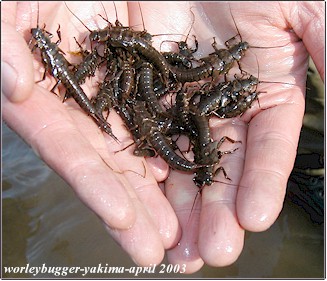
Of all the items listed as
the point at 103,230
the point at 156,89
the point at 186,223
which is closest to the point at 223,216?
the point at 186,223

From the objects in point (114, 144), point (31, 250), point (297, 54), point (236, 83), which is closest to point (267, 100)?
point (236, 83)

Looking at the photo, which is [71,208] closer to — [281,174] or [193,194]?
[193,194]

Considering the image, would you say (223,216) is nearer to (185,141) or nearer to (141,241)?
(141,241)

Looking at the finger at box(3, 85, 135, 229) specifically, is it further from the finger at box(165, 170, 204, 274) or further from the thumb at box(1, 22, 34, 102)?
the finger at box(165, 170, 204, 274)

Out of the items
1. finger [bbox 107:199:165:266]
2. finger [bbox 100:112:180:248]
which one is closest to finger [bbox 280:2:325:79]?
finger [bbox 100:112:180:248]

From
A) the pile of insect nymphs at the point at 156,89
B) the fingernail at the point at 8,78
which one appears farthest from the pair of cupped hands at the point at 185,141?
the pile of insect nymphs at the point at 156,89
